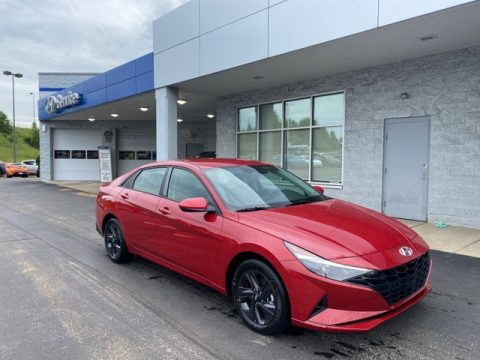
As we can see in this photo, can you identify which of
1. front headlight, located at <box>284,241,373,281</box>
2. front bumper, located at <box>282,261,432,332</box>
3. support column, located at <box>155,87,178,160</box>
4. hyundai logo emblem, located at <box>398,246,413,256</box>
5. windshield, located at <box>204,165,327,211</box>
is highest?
support column, located at <box>155,87,178,160</box>

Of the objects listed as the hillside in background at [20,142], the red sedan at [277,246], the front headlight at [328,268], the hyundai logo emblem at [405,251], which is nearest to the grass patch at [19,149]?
the hillside in background at [20,142]

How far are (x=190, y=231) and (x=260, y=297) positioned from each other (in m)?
1.10

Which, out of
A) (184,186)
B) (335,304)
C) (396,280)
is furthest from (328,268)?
(184,186)

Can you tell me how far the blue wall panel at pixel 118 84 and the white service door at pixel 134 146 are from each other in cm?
536

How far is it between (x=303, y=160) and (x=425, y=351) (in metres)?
8.40

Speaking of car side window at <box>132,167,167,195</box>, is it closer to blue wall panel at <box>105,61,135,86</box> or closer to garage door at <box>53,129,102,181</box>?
blue wall panel at <box>105,61,135,86</box>

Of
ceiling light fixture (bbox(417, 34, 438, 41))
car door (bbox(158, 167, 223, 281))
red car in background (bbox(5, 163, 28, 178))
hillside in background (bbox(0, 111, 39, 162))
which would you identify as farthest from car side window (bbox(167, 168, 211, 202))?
hillside in background (bbox(0, 111, 39, 162))

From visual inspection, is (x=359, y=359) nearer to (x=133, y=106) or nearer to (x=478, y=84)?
(x=478, y=84)

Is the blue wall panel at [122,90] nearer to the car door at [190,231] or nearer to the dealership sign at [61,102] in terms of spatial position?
the dealership sign at [61,102]

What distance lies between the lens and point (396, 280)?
125 inches

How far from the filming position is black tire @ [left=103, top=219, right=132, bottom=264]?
5.57 meters

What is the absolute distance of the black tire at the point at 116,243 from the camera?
18.3ft

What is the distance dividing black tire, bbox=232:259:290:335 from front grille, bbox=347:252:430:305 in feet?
2.05

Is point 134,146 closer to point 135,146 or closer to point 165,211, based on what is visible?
point 135,146
